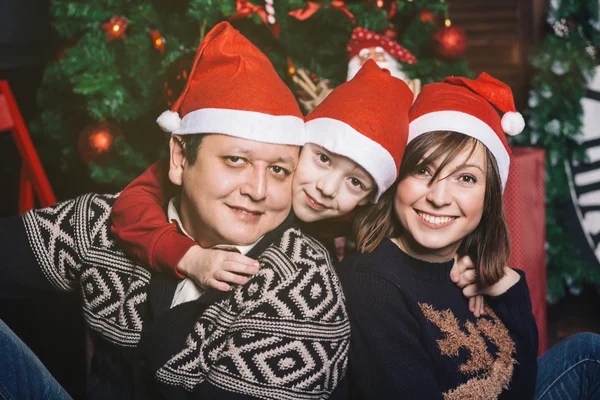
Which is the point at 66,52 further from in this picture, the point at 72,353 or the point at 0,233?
the point at 72,353

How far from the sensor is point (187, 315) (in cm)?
122

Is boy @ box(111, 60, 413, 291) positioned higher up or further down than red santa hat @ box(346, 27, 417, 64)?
further down

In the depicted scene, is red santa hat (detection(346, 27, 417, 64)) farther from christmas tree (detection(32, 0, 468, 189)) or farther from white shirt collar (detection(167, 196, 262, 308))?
white shirt collar (detection(167, 196, 262, 308))

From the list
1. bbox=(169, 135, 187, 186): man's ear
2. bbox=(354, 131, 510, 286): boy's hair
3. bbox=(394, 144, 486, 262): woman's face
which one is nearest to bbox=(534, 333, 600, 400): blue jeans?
bbox=(354, 131, 510, 286): boy's hair

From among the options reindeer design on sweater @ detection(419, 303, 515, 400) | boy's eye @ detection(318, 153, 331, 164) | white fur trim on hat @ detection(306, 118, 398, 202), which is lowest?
reindeer design on sweater @ detection(419, 303, 515, 400)

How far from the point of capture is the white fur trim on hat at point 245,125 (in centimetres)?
120

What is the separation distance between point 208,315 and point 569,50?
203 cm

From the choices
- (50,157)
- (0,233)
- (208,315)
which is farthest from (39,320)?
(208,315)

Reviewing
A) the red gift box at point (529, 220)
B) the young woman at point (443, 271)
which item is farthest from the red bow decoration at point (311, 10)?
the red gift box at point (529, 220)

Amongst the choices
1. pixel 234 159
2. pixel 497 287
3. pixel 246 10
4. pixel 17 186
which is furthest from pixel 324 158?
pixel 17 186

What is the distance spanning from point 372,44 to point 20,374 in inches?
54.5

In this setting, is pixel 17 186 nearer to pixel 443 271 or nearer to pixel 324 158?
pixel 324 158

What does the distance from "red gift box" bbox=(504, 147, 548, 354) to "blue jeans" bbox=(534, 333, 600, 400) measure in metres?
0.40

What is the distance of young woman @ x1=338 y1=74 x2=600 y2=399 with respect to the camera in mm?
1249
